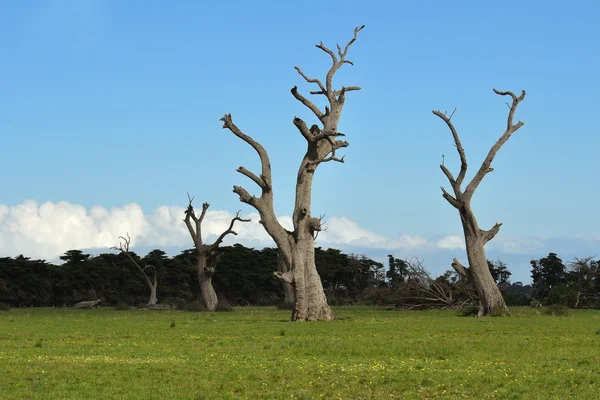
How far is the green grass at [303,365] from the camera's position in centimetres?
1430

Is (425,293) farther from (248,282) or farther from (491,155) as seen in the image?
(248,282)

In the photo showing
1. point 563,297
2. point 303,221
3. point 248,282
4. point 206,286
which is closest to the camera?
point 303,221

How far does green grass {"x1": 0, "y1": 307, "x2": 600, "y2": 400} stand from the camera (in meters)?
14.3

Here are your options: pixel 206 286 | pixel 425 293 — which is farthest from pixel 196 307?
pixel 425 293

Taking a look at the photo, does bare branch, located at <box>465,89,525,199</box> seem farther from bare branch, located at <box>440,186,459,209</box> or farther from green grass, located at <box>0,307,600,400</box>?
green grass, located at <box>0,307,600,400</box>

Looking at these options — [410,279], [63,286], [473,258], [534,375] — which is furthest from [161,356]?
[63,286]

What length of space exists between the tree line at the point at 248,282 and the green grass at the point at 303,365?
24.9 metres

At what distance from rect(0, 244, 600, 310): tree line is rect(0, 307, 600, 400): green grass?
2490cm

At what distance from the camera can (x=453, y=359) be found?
59.7 ft

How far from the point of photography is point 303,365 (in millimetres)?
16875

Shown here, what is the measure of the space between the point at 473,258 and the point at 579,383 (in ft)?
78.9

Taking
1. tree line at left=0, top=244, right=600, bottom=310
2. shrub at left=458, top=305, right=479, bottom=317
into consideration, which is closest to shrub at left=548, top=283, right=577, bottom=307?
tree line at left=0, top=244, right=600, bottom=310

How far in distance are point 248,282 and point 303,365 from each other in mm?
61295

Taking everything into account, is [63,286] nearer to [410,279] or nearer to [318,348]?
[410,279]
